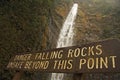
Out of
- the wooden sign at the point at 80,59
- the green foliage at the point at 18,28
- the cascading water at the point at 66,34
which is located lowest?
the wooden sign at the point at 80,59

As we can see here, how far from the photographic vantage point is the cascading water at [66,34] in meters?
12.1

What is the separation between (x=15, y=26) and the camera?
7.02 meters

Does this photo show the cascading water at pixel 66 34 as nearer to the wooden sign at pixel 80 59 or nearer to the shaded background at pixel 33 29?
the shaded background at pixel 33 29

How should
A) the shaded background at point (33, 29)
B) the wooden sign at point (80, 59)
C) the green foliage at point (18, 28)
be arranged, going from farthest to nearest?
the shaded background at point (33, 29) → the green foliage at point (18, 28) → the wooden sign at point (80, 59)

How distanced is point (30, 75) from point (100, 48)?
536 centimetres

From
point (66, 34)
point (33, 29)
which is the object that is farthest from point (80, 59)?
point (66, 34)

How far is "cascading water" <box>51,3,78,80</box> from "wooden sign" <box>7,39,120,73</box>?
8317 millimetres

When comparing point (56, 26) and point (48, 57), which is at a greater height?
point (56, 26)

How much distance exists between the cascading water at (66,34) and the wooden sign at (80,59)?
327 inches

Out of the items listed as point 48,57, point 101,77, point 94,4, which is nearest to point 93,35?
point 101,77

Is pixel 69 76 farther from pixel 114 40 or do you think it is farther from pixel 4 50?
pixel 114 40

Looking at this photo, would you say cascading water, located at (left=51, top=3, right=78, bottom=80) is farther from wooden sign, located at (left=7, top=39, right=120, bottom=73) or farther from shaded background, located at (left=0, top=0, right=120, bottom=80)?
wooden sign, located at (left=7, top=39, right=120, bottom=73)

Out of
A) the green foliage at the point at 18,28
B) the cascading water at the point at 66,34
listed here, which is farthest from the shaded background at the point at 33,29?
the cascading water at the point at 66,34

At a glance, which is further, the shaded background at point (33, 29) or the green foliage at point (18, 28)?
the shaded background at point (33, 29)
